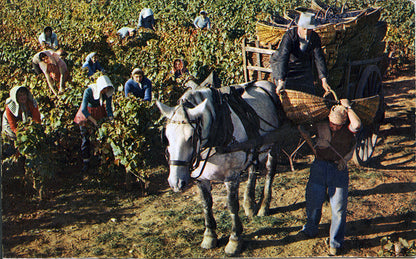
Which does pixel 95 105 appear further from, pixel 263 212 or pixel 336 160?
pixel 336 160

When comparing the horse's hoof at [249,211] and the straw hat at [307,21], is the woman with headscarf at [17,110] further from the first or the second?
the straw hat at [307,21]

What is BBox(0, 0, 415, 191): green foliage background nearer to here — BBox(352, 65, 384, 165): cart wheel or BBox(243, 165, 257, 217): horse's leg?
BBox(243, 165, 257, 217): horse's leg

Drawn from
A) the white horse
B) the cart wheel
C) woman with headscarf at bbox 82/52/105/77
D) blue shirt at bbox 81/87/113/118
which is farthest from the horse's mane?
woman with headscarf at bbox 82/52/105/77

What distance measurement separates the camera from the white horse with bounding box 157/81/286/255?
4328mm

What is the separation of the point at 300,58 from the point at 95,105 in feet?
11.4

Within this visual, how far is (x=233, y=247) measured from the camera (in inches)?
209

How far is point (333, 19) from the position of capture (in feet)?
25.5

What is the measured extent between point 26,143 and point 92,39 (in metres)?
7.52

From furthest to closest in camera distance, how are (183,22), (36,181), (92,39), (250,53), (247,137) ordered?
1. (183,22)
2. (92,39)
3. (250,53)
4. (36,181)
5. (247,137)

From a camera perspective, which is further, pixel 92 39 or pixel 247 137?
pixel 92 39

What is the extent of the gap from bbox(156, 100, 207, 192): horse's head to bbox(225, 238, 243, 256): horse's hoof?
134 cm

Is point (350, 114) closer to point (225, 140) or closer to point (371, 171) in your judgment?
point (225, 140)

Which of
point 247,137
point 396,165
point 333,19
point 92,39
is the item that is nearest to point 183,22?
point 92,39

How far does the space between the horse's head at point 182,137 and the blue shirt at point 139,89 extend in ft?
11.7
